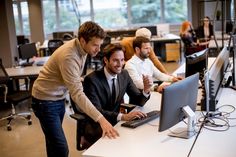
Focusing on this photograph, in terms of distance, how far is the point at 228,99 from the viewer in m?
2.98

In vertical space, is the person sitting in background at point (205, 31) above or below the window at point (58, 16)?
below

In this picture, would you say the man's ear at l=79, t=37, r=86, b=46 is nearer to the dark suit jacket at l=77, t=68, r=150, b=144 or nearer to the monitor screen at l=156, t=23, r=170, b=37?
the dark suit jacket at l=77, t=68, r=150, b=144

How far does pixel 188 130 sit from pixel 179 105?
21cm

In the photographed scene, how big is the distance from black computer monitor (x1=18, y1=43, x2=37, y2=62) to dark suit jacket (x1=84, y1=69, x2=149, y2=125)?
14.3 feet

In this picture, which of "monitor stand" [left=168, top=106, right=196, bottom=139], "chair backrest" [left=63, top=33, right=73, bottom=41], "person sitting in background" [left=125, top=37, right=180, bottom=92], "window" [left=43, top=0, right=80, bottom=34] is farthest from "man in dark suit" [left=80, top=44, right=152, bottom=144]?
"window" [left=43, top=0, right=80, bottom=34]

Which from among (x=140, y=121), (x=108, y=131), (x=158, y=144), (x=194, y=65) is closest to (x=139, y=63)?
(x=194, y=65)

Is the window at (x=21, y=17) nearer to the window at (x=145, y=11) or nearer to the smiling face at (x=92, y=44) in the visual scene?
the window at (x=145, y=11)

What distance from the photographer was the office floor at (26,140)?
389 centimetres

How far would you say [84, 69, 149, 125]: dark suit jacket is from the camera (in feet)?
8.50

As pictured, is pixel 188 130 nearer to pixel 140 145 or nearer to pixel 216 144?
pixel 216 144

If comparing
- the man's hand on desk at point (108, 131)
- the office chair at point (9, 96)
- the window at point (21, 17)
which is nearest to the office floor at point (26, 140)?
the office chair at point (9, 96)

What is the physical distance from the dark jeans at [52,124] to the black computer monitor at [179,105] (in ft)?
3.03

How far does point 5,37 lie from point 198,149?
5720 mm

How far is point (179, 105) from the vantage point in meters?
2.02
